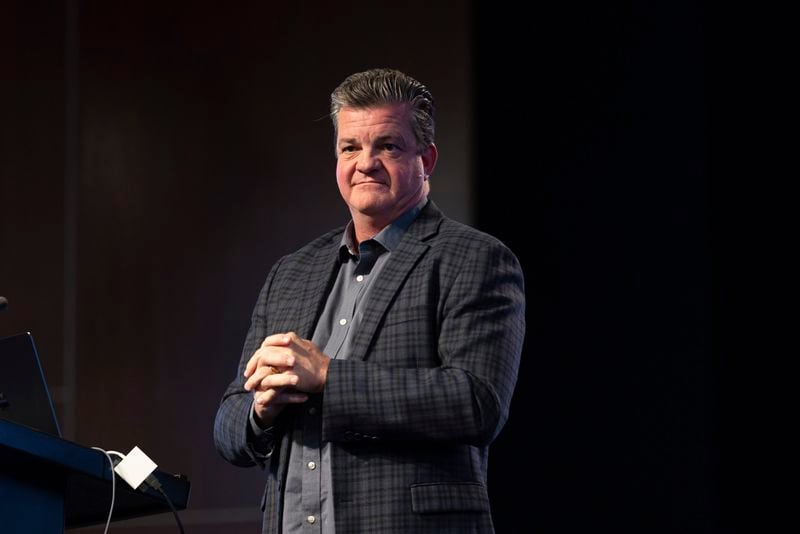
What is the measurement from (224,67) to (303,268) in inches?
71.0

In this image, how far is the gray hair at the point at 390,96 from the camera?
196 cm

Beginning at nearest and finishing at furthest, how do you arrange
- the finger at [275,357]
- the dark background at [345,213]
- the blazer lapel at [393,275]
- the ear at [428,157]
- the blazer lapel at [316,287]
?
the finger at [275,357], the blazer lapel at [393,275], the blazer lapel at [316,287], the ear at [428,157], the dark background at [345,213]

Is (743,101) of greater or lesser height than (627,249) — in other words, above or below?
above

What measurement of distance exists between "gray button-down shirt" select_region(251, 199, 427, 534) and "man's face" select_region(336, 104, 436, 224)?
44mm

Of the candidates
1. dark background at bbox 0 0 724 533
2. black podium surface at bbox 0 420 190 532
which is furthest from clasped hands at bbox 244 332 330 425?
dark background at bbox 0 0 724 533

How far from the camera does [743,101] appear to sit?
11.7 ft

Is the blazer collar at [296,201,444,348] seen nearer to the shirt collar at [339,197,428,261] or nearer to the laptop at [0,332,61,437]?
the shirt collar at [339,197,428,261]

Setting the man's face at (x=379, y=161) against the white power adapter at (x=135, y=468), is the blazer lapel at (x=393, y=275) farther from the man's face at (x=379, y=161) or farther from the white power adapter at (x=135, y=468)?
the white power adapter at (x=135, y=468)

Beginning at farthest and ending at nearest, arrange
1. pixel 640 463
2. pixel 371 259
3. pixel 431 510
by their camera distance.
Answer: pixel 640 463
pixel 371 259
pixel 431 510

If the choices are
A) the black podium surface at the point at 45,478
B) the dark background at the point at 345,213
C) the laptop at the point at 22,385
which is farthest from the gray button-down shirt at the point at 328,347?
the dark background at the point at 345,213

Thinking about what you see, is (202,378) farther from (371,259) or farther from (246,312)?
(371,259)

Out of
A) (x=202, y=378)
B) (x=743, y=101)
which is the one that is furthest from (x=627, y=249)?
(x=202, y=378)

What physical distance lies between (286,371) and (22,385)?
1.31 feet

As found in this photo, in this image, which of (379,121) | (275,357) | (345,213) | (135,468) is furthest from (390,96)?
(345,213)
